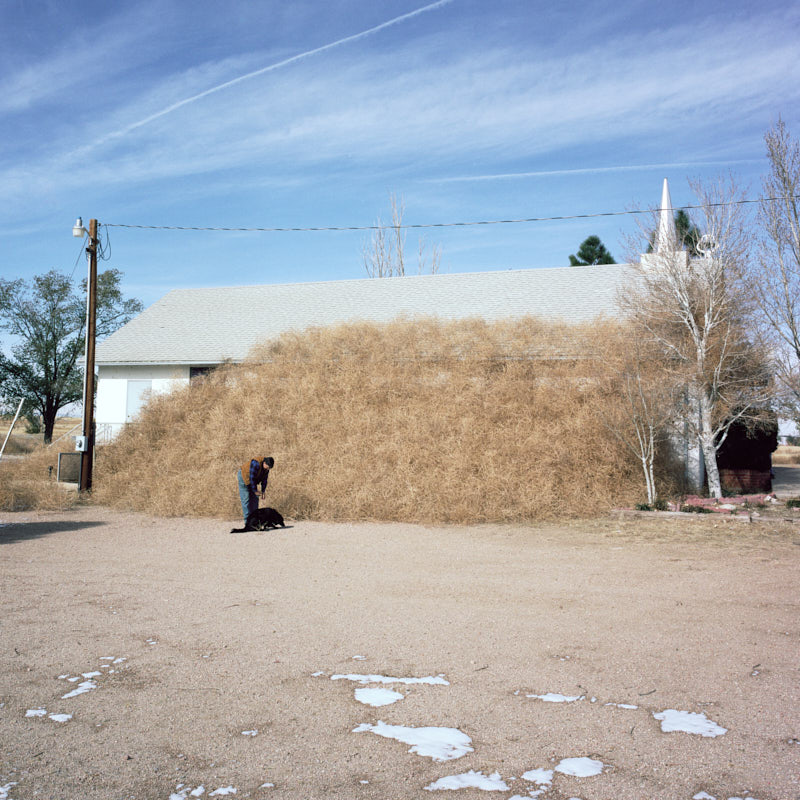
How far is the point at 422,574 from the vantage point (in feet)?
29.2

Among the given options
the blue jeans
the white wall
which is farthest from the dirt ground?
the white wall

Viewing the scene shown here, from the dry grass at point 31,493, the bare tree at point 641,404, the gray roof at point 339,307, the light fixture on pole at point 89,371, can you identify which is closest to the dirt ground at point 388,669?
the bare tree at point 641,404

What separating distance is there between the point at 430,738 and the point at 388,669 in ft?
4.05

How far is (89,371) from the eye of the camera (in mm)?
17781

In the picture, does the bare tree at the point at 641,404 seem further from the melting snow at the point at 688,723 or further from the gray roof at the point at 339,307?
the melting snow at the point at 688,723

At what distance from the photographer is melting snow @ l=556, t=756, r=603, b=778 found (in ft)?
11.5

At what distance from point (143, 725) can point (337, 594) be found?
3.67 meters

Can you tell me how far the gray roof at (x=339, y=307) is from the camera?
2227 cm

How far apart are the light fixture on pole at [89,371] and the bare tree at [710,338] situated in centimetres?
1429

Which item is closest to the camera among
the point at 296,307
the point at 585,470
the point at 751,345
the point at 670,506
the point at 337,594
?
the point at 337,594

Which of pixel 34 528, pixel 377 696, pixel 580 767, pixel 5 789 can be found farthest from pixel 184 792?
A: pixel 34 528

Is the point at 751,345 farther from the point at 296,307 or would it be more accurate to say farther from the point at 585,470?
the point at 296,307

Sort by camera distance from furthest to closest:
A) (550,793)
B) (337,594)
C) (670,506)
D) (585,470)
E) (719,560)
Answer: (585,470), (670,506), (719,560), (337,594), (550,793)

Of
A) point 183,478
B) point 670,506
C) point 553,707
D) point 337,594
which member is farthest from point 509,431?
point 553,707
